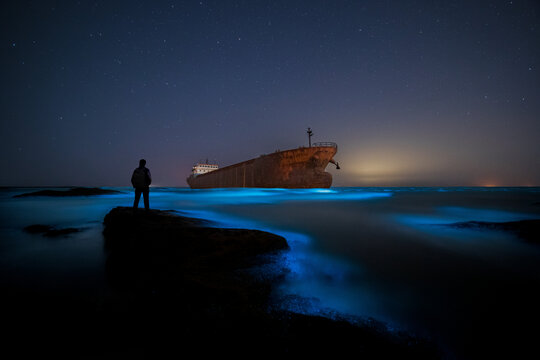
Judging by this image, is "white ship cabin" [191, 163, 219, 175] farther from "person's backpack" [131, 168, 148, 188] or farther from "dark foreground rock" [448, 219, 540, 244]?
"dark foreground rock" [448, 219, 540, 244]

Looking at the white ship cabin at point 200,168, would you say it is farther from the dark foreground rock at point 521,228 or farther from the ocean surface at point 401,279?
the dark foreground rock at point 521,228

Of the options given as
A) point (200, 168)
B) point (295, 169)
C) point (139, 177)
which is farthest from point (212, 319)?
point (200, 168)

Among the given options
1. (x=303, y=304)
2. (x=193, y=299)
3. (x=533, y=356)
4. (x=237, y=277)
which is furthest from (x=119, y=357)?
(x=533, y=356)

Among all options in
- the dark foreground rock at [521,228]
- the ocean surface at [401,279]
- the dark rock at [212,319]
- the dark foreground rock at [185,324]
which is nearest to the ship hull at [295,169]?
the dark foreground rock at [521,228]

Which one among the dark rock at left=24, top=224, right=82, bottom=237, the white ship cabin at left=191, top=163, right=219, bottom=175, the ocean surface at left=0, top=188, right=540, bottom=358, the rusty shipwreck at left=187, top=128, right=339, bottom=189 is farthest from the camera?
the white ship cabin at left=191, top=163, right=219, bottom=175

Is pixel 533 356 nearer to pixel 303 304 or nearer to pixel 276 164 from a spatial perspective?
pixel 303 304

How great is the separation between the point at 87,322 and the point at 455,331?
2872mm

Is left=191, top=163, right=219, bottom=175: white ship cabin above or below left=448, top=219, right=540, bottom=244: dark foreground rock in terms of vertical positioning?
above

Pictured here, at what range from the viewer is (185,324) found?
1459 millimetres

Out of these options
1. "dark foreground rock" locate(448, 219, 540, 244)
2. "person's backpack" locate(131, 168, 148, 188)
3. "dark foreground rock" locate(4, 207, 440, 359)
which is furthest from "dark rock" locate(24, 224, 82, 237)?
"dark foreground rock" locate(448, 219, 540, 244)

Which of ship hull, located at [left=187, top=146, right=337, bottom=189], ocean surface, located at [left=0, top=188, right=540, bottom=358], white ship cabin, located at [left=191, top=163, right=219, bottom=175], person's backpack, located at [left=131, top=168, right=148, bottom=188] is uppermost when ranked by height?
white ship cabin, located at [left=191, top=163, right=219, bottom=175]

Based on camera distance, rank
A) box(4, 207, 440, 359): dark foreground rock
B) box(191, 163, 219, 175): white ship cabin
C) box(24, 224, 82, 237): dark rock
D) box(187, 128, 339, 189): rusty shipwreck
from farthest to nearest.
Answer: box(191, 163, 219, 175): white ship cabin
box(187, 128, 339, 189): rusty shipwreck
box(24, 224, 82, 237): dark rock
box(4, 207, 440, 359): dark foreground rock

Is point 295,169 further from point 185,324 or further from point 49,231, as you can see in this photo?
point 185,324

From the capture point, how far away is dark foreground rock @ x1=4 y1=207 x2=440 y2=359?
1286 mm
